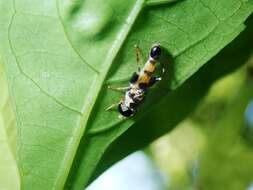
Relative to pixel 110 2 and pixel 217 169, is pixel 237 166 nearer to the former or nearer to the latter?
pixel 217 169

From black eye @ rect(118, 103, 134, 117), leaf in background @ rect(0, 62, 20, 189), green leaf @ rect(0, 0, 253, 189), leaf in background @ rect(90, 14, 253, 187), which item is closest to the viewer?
green leaf @ rect(0, 0, 253, 189)

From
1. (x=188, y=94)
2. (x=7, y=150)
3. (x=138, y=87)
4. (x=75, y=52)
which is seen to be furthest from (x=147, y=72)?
(x=7, y=150)

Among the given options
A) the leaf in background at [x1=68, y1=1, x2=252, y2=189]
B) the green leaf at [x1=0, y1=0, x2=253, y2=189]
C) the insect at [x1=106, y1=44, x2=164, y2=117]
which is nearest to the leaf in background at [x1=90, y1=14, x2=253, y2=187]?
the insect at [x1=106, y1=44, x2=164, y2=117]

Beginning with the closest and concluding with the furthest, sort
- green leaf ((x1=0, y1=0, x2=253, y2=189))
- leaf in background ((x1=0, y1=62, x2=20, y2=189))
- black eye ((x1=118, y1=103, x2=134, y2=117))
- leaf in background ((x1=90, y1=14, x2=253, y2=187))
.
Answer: green leaf ((x1=0, y1=0, x2=253, y2=189)) → black eye ((x1=118, y1=103, x2=134, y2=117)) → leaf in background ((x1=0, y1=62, x2=20, y2=189)) → leaf in background ((x1=90, y1=14, x2=253, y2=187))

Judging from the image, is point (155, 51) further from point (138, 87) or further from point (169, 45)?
point (138, 87)

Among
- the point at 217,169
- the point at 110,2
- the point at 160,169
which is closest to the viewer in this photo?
the point at 110,2

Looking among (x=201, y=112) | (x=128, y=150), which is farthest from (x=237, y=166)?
(x=128, y=150)

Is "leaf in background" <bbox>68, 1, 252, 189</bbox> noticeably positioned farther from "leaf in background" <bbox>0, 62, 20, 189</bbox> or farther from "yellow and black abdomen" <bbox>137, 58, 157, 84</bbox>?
"leaf in background" <bbox>0, 62, 20, 189</bbox>
